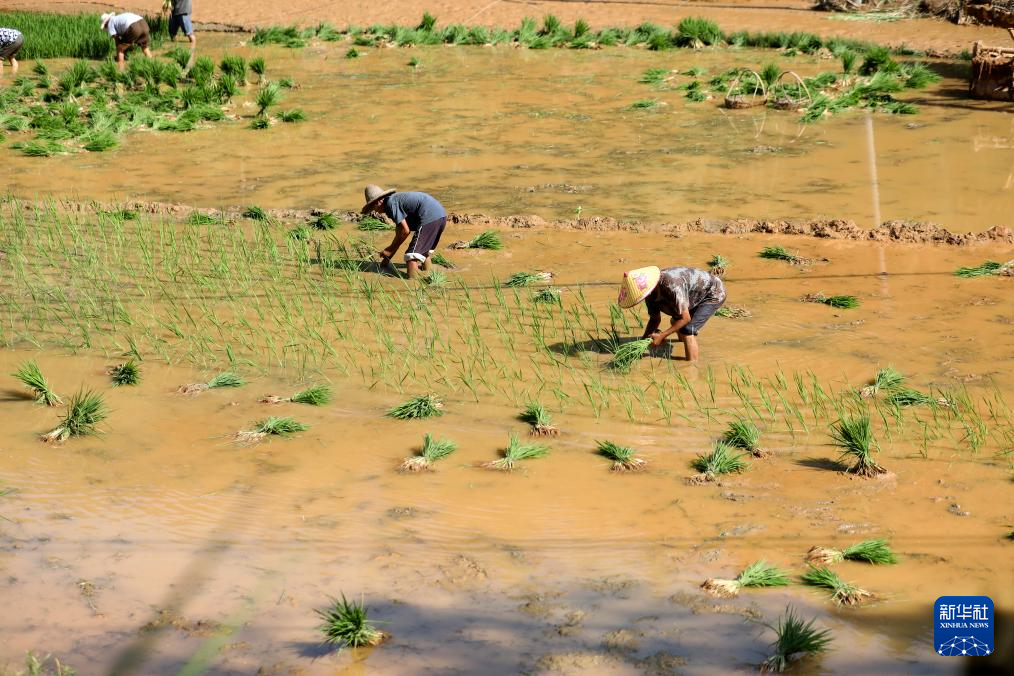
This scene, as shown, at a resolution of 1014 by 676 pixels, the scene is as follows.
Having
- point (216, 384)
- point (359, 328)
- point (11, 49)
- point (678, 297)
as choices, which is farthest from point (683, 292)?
point (11, 49)

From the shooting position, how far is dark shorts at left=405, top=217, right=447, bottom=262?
7.72 metres

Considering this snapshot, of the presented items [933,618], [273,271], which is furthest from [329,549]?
[273,271]

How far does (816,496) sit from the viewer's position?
4562 millimetres

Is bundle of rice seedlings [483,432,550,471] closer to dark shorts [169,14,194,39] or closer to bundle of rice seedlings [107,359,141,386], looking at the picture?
bundle of rice seedlings [107,359,141,386]

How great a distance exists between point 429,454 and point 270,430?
33.4 inches

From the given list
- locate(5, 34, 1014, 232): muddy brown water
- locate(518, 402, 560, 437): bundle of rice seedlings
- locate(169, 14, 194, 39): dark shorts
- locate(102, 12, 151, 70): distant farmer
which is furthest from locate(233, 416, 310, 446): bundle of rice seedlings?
locate(169, 14, 194, 39): dark shorts

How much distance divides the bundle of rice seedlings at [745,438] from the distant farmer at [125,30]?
1272 cm

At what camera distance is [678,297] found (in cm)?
594

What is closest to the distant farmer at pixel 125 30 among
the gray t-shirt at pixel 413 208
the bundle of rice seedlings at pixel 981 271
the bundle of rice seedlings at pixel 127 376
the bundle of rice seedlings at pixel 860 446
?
the gray t-shirt at pixel 413 208

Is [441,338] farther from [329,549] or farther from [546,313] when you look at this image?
[329,549]

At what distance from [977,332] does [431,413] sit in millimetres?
3334

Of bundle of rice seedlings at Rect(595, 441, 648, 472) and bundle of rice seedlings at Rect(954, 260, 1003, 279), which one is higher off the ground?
bundle of rice seedlings at Rect(954, 260, 1003, 279)

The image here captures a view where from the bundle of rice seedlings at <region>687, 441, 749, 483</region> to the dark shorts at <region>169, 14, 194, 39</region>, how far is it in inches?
554

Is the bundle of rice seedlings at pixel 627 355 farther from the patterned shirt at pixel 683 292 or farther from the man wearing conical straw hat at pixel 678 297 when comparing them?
the patterned shirt at pixel 683 292
